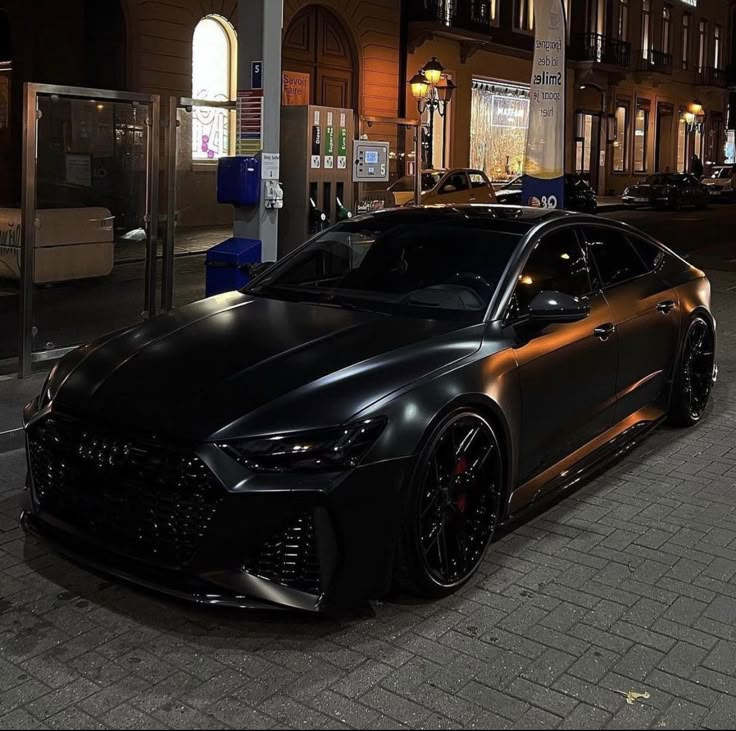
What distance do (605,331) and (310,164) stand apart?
4392 mm

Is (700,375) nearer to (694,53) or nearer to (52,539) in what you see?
(52,539)

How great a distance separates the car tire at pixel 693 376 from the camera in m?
6.54

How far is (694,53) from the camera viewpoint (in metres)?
51.5

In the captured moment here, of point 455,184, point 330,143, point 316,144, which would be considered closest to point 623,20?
point 455,184

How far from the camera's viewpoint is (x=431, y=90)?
29859 mm

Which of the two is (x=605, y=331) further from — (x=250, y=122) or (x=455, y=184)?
(x=455, y=184)

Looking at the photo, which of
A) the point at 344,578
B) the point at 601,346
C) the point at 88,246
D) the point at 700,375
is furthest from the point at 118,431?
the point at 88,246

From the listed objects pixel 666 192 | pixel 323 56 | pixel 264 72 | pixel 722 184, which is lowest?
pixel 264 72

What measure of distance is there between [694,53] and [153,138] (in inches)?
1912

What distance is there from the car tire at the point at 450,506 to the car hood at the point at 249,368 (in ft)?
1.03

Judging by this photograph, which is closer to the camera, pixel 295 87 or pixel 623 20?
pixel 295 87

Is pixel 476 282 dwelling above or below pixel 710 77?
below

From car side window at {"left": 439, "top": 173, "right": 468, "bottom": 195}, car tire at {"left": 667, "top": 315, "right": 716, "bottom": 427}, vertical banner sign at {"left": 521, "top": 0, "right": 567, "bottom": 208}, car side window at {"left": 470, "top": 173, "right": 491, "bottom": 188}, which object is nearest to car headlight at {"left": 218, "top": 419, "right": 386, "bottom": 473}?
car tire at {"left": 667, "top": 315, "right": 716, "bottom": 427}

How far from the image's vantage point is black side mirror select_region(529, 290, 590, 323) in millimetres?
4762
